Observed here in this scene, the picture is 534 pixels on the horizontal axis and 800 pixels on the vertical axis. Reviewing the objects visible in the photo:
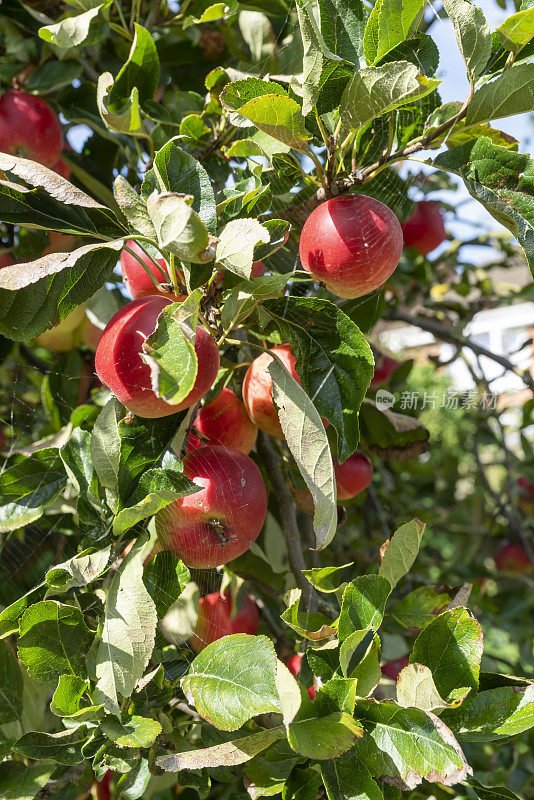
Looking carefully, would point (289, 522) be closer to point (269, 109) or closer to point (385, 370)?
point (269, 109)

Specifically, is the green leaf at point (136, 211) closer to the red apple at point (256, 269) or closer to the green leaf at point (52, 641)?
the red apple at point (256, 269)

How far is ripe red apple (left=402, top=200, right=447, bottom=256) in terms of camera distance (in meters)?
1.43

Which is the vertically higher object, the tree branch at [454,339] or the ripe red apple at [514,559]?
the tree branch at [454,339]

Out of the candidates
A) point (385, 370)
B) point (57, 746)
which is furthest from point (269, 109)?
point (385, 370)

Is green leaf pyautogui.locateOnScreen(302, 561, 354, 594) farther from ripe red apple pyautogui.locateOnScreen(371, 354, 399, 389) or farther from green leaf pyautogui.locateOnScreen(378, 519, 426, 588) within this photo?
ripe red apple pyautogui.locateOnScreen(371, 354, 399, 389)

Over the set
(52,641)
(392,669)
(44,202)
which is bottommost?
(392,669)

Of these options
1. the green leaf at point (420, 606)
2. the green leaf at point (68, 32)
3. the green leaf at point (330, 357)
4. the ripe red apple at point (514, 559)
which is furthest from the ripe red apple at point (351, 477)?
the ripe red apple at point (514, 559)

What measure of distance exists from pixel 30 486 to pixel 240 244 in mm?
428

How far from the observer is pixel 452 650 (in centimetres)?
58

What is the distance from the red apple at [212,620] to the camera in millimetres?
732

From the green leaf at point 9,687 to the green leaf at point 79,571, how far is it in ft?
0.79

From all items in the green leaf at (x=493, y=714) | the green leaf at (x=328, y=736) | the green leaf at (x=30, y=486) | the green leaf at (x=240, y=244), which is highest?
the green leaf at (x=240, y=244)

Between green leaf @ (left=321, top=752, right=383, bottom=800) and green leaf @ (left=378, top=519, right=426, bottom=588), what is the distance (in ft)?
0.51

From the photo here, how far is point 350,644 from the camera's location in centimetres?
54
